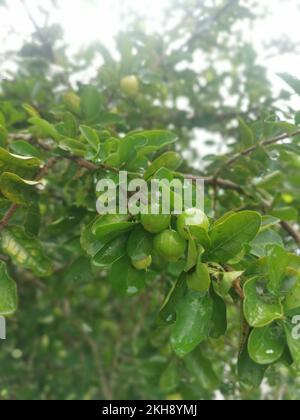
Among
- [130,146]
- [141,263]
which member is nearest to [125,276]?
[141,263]

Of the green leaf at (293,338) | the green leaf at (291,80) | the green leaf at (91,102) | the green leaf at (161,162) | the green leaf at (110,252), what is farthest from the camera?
the green leaf at (91,102)

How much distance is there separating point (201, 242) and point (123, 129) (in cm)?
86

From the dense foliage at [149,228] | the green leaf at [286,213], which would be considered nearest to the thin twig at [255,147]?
the dense foliage at [149,228]

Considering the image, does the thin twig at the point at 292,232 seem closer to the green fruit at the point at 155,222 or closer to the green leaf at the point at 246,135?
the green leaf at the point at 246,135

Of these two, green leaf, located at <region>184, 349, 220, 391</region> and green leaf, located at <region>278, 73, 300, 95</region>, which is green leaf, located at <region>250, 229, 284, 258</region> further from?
green leaf, located at <region>184, 349, 220, 391</region>

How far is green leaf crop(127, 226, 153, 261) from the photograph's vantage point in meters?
0.84

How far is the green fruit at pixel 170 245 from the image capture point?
2.60ft

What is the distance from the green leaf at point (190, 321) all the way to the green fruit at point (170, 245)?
71 mm

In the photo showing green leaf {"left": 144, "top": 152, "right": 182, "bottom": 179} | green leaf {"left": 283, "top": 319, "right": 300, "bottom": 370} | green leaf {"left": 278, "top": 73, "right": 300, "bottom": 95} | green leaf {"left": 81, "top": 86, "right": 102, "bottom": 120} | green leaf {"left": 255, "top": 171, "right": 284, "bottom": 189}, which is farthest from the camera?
green leaf {"left": 81, "top": 86, "right": 102, "bottom": 120}

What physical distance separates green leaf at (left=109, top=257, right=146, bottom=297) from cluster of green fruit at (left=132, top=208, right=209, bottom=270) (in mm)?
99

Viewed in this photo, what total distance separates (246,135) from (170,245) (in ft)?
1.80

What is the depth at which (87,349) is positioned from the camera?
2.51m

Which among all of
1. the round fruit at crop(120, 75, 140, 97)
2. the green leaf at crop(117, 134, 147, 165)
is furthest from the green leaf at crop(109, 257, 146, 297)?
the round fruit at crop(120, 75, 140, 97)

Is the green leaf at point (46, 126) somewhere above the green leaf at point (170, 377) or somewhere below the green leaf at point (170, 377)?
above
